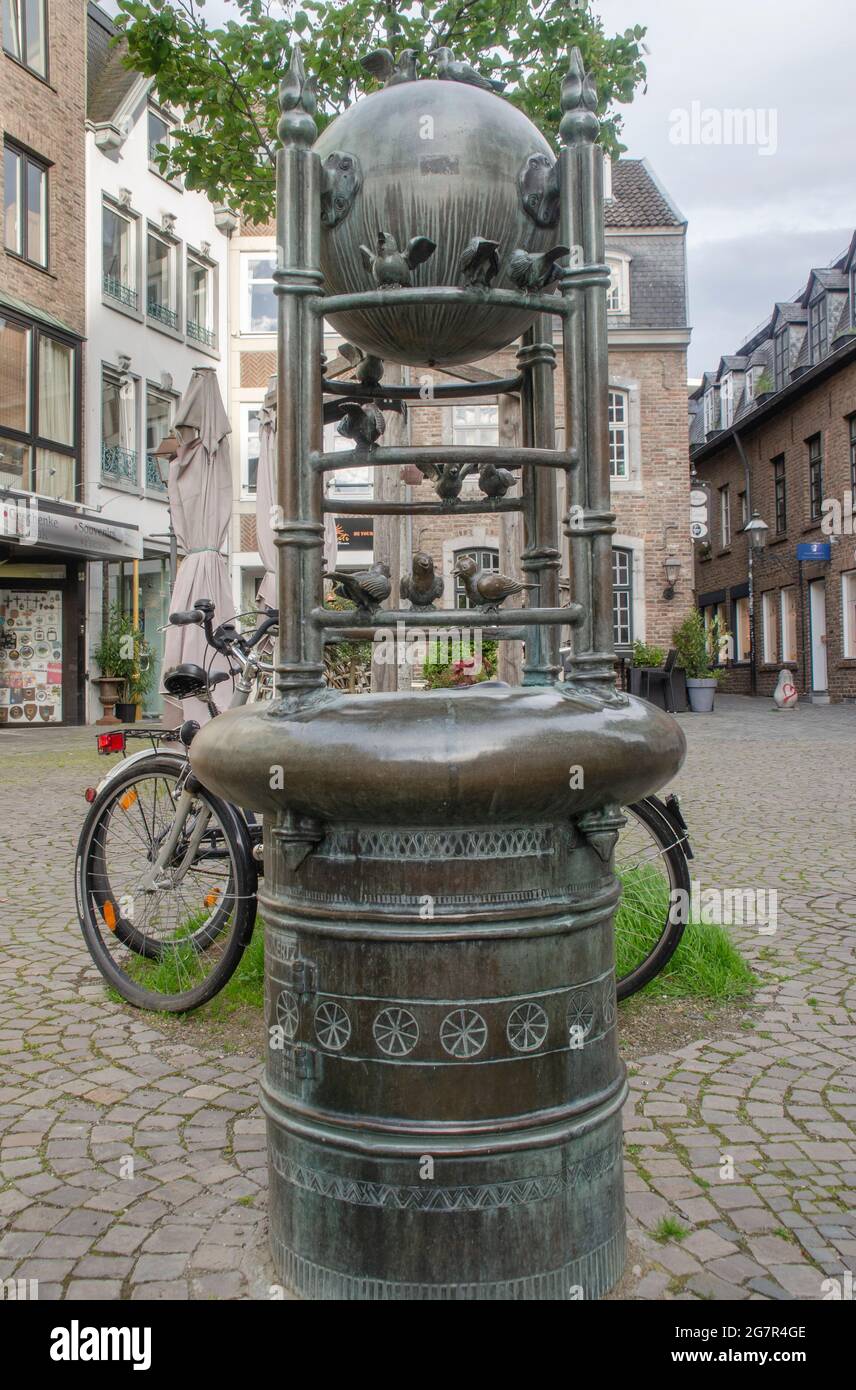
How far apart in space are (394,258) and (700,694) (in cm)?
1962

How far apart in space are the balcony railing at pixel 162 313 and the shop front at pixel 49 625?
562 cm

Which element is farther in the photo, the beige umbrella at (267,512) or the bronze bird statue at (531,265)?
the beige umbrella at (267,512)

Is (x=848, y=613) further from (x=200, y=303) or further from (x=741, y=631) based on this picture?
(x=200, y=303)

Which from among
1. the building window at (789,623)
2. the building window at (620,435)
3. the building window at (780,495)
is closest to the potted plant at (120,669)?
the building window at (620,435)

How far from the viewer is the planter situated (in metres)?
20.3

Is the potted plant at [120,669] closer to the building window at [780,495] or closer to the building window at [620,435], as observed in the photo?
the building window at [620,435]

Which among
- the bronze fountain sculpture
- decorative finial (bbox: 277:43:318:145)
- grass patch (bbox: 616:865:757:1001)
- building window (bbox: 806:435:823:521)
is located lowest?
grass patch (bbox: 616:865:757:1001)

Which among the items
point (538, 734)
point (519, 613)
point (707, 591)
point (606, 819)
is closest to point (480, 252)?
point (519, 613)

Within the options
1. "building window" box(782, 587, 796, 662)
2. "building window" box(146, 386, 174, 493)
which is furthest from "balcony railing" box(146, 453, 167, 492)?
"building window" box(782, 587, 796, 662)

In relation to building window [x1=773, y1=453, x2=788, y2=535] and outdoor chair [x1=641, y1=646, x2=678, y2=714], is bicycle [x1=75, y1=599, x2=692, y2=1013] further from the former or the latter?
building window [x1=773, y1=453, x2=788, y2=535]

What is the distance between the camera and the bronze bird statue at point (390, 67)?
90.7 inches

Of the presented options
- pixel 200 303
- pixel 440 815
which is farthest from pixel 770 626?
pixel 440 815

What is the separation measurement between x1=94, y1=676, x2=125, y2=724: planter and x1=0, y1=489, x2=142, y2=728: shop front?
0.33 meters
